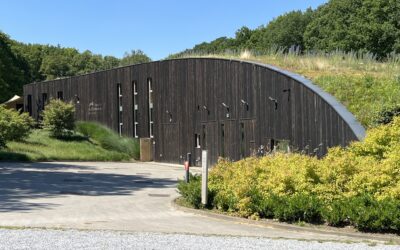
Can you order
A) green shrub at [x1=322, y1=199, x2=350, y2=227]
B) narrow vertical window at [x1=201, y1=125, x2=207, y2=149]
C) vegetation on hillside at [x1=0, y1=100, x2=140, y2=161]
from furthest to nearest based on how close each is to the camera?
vegetation on hillside at [x1=0, y1=100, x2=140, y2=161], narrow vertical window at [x1=201, y1=125, x2=207, y2=149], green shrub at [x1=322, y1=199, x2=350, y2=227]

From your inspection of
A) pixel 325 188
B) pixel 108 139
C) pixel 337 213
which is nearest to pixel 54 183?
pixel 325 188

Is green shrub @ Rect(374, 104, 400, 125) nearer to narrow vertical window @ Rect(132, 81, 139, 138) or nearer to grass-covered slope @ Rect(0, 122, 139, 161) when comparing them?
grass-covered slope @ Rect(0, 122, 139, 161)

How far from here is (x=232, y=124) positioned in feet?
97.3

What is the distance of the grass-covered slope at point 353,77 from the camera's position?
793 inches

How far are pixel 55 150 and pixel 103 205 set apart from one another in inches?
827

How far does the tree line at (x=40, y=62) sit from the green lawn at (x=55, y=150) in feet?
105

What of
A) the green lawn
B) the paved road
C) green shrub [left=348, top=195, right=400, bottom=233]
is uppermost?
the green lawn

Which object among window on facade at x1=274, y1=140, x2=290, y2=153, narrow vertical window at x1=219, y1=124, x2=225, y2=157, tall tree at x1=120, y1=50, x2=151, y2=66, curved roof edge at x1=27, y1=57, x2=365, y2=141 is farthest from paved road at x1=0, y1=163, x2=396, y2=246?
tall tree at x1=120, y1=50, x2=151, y2=66

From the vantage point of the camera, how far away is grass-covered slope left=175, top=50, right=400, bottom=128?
66.1 ft

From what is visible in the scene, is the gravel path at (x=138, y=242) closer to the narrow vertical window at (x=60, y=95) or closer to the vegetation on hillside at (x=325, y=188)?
the vegetation on hillside at (x=325, y=188)

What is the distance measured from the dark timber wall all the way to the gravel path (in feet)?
31.9

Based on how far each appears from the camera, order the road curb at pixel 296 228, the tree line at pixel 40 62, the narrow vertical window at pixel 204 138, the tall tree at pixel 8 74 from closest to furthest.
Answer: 1. the road curb at pixel 296 228
2. the narrow vertical window at pixel 204 138
3. the tall tree at pixel 8 74
4. the tree line at pixel 40 62


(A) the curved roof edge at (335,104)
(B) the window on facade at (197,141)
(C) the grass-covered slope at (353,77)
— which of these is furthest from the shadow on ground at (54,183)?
(C) the grass-covered slope at (353,77)

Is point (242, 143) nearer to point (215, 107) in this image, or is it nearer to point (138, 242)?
point (215, 107)
